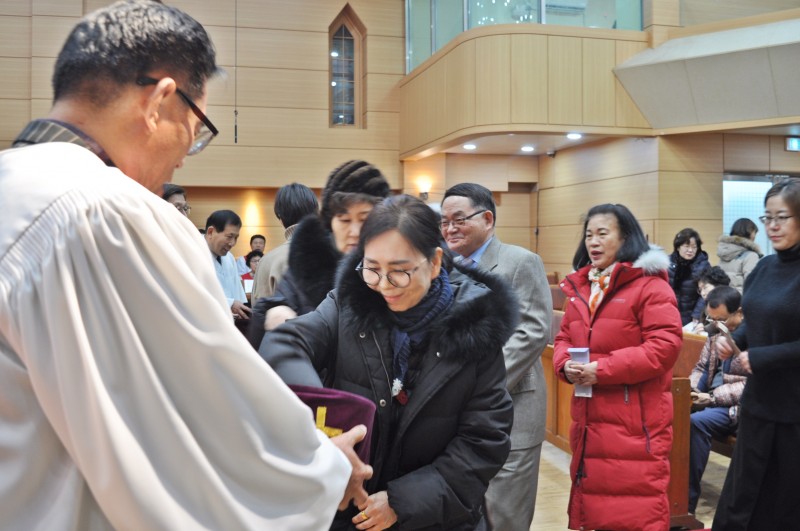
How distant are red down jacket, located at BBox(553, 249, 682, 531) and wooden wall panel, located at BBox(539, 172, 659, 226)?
5.98 m

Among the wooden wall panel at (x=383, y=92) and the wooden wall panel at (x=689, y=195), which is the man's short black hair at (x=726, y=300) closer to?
the wooden wall panel at (x=689, y=195)

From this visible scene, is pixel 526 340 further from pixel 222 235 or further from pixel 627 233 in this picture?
pixel 222 235

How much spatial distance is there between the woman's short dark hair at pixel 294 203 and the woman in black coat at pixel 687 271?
4497mm

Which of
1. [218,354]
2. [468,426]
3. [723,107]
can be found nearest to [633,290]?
[468,426]

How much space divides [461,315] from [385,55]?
10.4m

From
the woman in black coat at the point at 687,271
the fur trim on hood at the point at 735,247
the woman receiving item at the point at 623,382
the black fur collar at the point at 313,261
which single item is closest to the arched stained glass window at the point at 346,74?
the woman in black coat at the point at 687,271

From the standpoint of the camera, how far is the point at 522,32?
884cm

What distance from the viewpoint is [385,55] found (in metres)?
11.5

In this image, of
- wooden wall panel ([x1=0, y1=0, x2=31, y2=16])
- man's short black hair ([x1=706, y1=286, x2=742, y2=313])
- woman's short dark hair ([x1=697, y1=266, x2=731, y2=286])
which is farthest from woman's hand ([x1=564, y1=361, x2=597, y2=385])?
wooden wall panel ([x1=0, y1=0, x2=31, y2=16])

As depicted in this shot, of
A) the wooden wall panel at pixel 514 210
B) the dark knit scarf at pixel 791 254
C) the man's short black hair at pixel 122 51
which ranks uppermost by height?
the wooden wall panel at pixel 514 210

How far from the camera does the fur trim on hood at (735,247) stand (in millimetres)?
6734

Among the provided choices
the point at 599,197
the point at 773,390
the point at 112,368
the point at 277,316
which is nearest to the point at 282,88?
the point at 599,197

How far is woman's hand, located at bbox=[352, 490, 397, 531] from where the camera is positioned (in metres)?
1.59

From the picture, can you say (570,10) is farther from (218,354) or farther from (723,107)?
(218,354)
